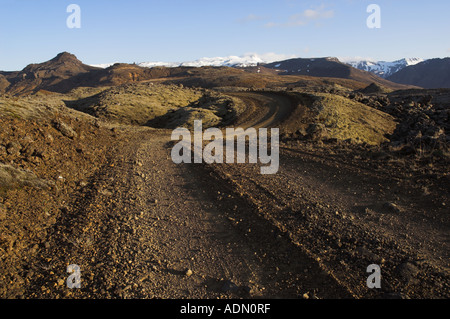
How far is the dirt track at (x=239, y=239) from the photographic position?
4891 millimetres

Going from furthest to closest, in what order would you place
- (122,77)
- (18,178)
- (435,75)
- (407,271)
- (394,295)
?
(435,75), (122,77), (18,178), (407,271), (394,295)

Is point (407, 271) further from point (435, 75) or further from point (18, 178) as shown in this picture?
point (435, 75)

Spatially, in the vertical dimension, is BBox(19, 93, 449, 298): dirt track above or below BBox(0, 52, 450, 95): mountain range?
below

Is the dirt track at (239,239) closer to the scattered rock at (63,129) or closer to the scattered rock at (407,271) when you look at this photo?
the scattered rock at (407,271)

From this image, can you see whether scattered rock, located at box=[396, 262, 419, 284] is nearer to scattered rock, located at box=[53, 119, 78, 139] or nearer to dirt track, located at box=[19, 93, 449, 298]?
dirt track, located at box=[19, 93, 449, 298]

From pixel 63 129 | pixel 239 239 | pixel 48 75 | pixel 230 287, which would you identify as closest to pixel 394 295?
pixel 230 287

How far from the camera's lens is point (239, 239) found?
6.34m

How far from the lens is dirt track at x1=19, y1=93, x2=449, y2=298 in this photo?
4.89 metres

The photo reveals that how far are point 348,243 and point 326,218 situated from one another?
1096 millimetres

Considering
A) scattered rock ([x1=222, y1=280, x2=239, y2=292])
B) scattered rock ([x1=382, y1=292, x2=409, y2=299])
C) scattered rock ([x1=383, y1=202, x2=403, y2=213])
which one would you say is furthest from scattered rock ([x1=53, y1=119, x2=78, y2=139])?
scattered rock ([x1=382, y1=292, x2=409, y2=299])

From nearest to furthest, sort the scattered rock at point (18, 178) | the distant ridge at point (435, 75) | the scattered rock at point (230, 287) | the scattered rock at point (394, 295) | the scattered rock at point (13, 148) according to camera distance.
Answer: the scattered rock at point (394, 295) < the scattered rock at point (230, 287) < the scattered rock at point (18, 178) < the scattered rock at point (13, 148) < the distant ridge at point (435, 75)

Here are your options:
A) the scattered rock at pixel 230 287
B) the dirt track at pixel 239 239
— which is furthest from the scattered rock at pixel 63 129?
the scattered rock at pixel 230 287

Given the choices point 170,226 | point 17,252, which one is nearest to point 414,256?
point 170,226

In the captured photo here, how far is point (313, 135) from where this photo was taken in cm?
1614
